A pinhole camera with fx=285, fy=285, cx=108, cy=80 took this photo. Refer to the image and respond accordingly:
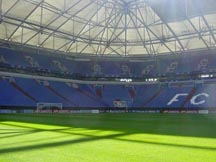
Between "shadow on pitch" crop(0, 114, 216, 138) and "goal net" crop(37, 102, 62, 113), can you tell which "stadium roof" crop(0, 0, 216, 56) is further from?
"shadow on pitch" crop(0, 114, 216, 138)

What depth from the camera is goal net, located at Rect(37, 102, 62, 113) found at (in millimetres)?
50213

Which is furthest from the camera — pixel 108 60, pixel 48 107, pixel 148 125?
pixel 108 60

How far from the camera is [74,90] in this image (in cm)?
5859

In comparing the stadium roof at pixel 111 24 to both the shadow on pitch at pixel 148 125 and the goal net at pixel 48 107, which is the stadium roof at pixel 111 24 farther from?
the shadow on pitch at pixel 148 125

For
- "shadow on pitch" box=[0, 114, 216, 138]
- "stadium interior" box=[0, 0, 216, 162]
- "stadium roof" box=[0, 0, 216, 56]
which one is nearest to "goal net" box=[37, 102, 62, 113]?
"stadium interior" box=[0, 0, 216, 162]

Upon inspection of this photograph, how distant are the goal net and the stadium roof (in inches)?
412

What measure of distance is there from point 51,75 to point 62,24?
1716 cm

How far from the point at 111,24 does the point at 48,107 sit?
18536 millimetres

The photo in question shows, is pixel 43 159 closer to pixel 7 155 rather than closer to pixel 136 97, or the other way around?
pixel 7 155

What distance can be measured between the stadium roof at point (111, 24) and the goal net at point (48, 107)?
10468 mm

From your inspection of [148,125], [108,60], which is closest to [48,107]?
[108,60]

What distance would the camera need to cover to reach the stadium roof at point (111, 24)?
120 ft

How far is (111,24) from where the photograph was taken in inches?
1870

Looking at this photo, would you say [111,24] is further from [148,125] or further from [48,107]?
[148,125]
